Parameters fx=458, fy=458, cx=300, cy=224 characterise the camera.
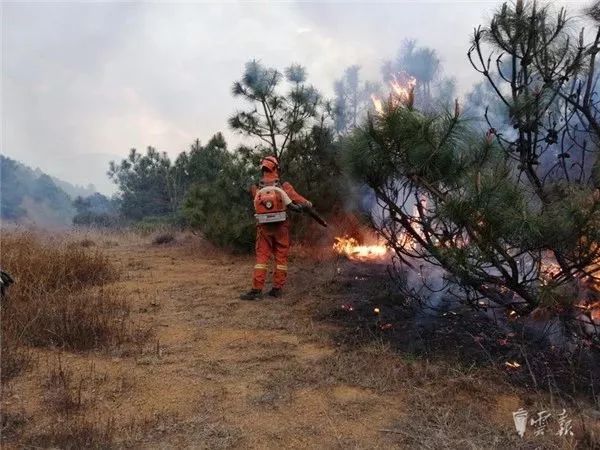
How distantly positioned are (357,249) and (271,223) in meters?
2.72

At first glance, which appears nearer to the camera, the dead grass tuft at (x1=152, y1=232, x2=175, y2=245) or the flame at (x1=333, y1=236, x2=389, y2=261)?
the flame at (x1=333, y1=236, x2=389, y2=261)

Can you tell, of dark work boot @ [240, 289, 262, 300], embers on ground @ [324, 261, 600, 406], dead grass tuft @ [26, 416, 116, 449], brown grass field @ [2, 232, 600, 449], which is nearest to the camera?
dead grass tuft @ [26, 416, 116, 449]

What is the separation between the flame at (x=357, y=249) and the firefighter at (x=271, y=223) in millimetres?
2181

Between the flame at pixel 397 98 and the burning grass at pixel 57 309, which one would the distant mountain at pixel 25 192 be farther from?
the flame at pixel 397 98

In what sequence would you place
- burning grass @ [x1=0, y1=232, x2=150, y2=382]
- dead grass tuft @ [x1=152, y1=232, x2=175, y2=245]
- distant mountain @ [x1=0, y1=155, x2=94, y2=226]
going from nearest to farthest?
burning grass @ [x1=0, y1=232, x2=150, y2=382]
dead grass tuft @ [x1=152, y1=232, x2=175, y2=245]
distant mountain @ [x1=0, y1=155, x2=94, y2=226]

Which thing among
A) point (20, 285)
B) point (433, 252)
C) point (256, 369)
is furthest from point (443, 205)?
point (20, 285)

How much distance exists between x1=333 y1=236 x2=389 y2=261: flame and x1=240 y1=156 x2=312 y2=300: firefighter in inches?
85.9

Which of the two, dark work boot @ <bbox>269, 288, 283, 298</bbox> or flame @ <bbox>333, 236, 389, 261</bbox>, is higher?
flame @ <bbox>333, 236, 389, 261</bbox>

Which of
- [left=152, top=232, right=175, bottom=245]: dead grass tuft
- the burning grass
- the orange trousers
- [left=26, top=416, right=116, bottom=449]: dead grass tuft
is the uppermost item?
[left=152, top=232, right=175, bottom=245]: dead grass tuft

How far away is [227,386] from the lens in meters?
3.23

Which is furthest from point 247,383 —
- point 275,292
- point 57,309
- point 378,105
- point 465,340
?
point 275,292

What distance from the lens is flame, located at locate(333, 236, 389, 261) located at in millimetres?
7824

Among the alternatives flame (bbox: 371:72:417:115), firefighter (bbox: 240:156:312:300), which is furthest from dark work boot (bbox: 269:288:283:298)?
flame (bbox: 371:72:417:115)

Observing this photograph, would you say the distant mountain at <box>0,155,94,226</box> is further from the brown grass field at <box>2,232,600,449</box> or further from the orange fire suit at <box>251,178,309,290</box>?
the brown grass field at <box>2,232,600,449</box>
